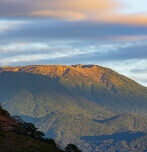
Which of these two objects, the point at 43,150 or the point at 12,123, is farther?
the point at 12,123

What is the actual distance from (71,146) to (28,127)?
1001 centimetres

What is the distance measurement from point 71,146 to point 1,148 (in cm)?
3838

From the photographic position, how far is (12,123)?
342 ft

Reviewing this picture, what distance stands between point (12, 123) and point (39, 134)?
17977mm

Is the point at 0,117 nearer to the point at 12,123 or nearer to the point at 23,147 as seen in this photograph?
the point at 12,123

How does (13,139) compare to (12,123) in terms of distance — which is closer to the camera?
(13,139)

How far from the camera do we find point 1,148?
81.6 m

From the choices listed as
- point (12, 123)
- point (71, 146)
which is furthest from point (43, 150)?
point (71, 146)

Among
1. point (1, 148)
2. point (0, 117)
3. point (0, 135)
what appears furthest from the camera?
point (0, 117)

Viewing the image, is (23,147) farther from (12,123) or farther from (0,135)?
(12,123)

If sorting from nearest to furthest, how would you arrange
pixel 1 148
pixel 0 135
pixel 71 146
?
pixel 1 148
pixel 0 135
pixel 71 146

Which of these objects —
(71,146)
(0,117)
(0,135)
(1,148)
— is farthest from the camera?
(71,146)

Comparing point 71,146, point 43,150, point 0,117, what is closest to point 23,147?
point 43,150

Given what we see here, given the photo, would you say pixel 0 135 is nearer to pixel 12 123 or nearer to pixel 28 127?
pixel 12 123
